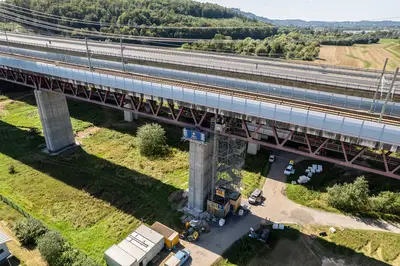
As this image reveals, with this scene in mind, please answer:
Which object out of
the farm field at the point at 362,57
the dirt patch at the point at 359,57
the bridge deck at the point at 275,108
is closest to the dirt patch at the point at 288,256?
the bridge deck at the point at 275,108

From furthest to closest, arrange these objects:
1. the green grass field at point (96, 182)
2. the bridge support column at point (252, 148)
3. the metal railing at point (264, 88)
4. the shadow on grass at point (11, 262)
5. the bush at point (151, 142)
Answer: the bridge support column at point (252, 148) → the bush at point (151, 142) → the green grass field at point (96, 182) → the metal railing at point (264, 88) → the shadow on grass at point (11, 262)

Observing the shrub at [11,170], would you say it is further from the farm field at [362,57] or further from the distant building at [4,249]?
the farm field at [362,57]

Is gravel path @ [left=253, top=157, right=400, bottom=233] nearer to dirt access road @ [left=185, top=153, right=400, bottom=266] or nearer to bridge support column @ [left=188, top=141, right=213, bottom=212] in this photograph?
dirt access road @ [left=185, top=153, right=400, bottom=266]

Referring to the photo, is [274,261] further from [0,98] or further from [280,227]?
[0,98]

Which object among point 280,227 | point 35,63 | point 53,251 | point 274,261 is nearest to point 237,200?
point 280,227

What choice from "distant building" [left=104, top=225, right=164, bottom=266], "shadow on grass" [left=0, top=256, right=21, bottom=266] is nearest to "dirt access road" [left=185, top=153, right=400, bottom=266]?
"distant building" [left=104, top=225, right=164, bottom=266]
